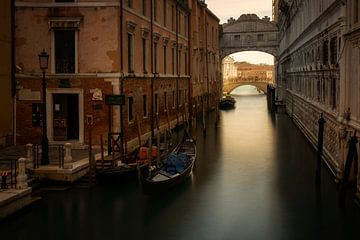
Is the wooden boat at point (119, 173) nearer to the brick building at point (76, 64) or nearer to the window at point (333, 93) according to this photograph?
the brick building at point (76, 64)

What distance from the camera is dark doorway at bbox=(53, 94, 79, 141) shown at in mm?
18219

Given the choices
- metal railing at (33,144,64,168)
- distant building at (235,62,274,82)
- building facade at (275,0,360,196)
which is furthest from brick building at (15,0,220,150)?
distant building at (235,62,274,82)

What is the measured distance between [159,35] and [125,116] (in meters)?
6.72

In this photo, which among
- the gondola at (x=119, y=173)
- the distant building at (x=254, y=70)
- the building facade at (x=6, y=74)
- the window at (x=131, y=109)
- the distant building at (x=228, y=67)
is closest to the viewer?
the gondola at (x=119, y=173)

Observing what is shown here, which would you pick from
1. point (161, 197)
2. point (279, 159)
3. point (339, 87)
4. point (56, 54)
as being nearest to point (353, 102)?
point (339, 87)

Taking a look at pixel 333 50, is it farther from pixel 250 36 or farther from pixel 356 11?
pixel 250 36

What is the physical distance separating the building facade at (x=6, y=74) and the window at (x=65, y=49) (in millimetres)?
1609

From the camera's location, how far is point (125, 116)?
1875cm

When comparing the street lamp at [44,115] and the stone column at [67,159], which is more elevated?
the street lamp at [44,115]

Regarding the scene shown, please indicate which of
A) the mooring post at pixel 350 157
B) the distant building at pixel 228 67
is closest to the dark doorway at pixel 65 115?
the mooring post at pixel 350 157

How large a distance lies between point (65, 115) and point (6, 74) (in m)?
2.50

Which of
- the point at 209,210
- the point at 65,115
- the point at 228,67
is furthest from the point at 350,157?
the point at 228,67

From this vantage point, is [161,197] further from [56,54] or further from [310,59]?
[310,59]

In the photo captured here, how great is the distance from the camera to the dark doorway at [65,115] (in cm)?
1822
